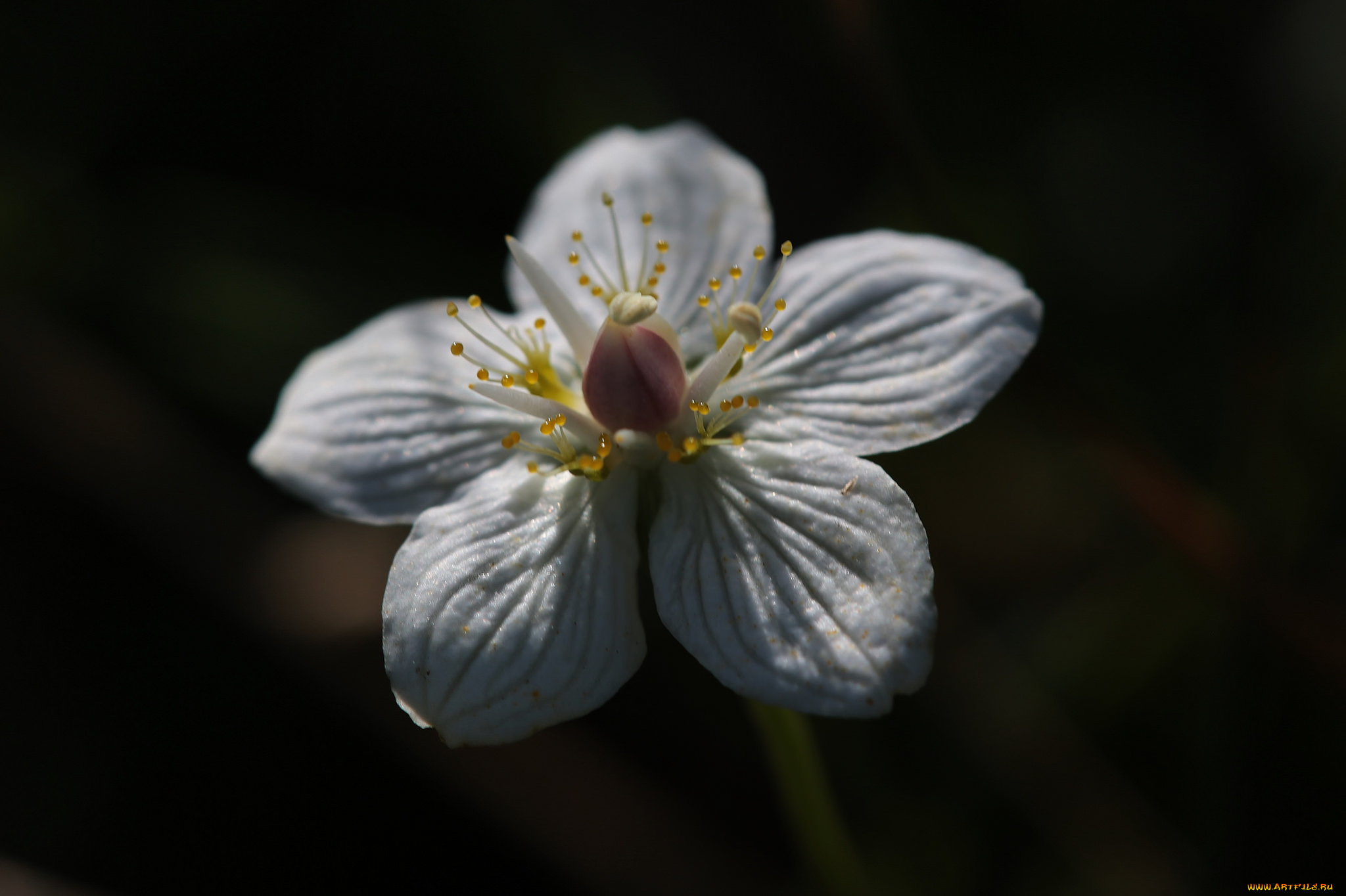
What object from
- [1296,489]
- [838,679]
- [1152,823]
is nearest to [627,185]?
[838,679]

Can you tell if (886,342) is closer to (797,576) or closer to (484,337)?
(797,576)

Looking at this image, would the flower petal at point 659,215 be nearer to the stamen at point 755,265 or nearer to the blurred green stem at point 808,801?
the stamen at point 755,265

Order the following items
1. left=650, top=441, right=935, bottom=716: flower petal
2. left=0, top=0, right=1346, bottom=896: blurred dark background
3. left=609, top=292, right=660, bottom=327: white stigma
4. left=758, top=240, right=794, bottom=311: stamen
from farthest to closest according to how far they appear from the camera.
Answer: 1. left=0, top=0, right=1346, bottom=896: blurred dark background
2. left=758, top=240, right=794, bottom=311: stamen
3. left=609, top=292, right=660, bottom=327: white stigma
4. left=650, top=441, right=935, bottom=716: flower petal

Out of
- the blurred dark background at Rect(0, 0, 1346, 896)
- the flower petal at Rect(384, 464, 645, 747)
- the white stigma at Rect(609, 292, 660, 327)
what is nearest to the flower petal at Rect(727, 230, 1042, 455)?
the white stigma at Rect(609, 292, 660, 327)

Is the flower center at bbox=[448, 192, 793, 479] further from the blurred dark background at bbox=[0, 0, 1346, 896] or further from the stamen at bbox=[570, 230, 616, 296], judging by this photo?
the blurred dark background at bbox=[0, 0, 1346, 896]

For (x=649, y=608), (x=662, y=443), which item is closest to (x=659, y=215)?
(x=662, y=443)

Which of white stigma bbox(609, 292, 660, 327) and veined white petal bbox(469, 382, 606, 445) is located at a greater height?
white stigma bbox(609, 292, 660, 327)

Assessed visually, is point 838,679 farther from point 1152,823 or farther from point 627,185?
point 1152,823
